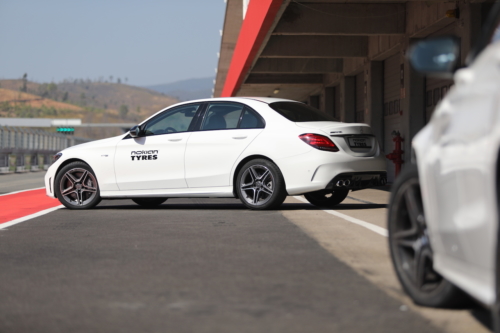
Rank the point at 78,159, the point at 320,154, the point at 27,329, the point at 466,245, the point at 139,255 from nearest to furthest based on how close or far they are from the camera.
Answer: the point at 466,245 → the point at 27,329 → the point at 139,255 → the point at 320,154 → the point at 78,159

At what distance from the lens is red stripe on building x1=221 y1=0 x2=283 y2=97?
15.6m

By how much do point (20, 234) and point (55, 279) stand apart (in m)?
2.97

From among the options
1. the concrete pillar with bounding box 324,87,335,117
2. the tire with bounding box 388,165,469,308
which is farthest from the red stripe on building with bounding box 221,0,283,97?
the tire with bounding box 388,165,469,308

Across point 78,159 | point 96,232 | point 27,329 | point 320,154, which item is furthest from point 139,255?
point 78,159

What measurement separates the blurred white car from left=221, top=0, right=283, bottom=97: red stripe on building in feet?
35.6

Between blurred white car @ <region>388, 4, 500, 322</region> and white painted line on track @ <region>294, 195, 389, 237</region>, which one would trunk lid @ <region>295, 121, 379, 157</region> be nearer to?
white painted line on track @ <region>294, 195, 389, 237</region>

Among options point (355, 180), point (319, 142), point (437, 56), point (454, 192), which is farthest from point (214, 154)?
point (454, 192)

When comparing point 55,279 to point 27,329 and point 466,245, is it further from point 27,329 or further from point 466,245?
point 466,245

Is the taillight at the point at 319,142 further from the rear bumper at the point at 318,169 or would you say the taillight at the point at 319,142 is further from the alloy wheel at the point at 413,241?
the alloy wheel at the point at 413,241

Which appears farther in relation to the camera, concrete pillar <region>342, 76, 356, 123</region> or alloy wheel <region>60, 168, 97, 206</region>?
concrete pillar <region>342, 76, 356, 123</region>

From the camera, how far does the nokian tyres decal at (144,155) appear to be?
10938 millimetres

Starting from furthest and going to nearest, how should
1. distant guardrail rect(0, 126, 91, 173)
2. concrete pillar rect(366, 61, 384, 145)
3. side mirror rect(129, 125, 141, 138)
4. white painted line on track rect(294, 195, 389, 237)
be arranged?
distant guardrail rect(0, 126, 91, 173)
concrete pillar rect(366, 61, 384, 145)
side mirror rect(129, 125, 141, 138)
white painted line on track rect(294, 195, 389, 237)

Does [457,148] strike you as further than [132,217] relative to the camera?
No

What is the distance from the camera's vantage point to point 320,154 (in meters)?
9.82
